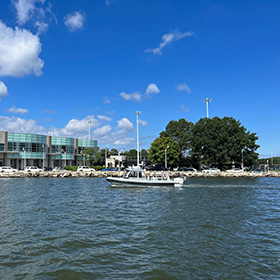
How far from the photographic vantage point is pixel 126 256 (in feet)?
29.1

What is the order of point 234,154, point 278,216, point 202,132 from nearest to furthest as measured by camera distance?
point 278,216
point 234,154
point 202,132

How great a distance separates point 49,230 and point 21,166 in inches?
2990

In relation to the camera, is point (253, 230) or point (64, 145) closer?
point (253, 230)

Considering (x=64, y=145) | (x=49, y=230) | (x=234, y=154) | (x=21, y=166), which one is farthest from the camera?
(x=64, y=145)

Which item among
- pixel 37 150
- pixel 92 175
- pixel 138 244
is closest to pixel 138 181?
pixel 138 244

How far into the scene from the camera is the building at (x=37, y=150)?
76188 millimetres

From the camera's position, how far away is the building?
3000 inches

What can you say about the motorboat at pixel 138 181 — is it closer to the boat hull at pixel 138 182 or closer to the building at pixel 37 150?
the boat hull at pixel 138 182

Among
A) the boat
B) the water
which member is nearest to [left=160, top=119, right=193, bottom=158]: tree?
the boat

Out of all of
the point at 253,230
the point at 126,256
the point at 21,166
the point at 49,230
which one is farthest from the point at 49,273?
the point at 21,166

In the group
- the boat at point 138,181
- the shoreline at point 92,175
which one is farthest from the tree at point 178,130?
the boat at point 138,181

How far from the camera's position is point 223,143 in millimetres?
70750

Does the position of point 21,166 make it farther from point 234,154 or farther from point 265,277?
point 265,277

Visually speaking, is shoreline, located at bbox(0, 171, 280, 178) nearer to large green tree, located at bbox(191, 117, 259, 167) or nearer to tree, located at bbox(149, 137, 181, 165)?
large green tree, located at bbox(191, 117, 259, 167)
